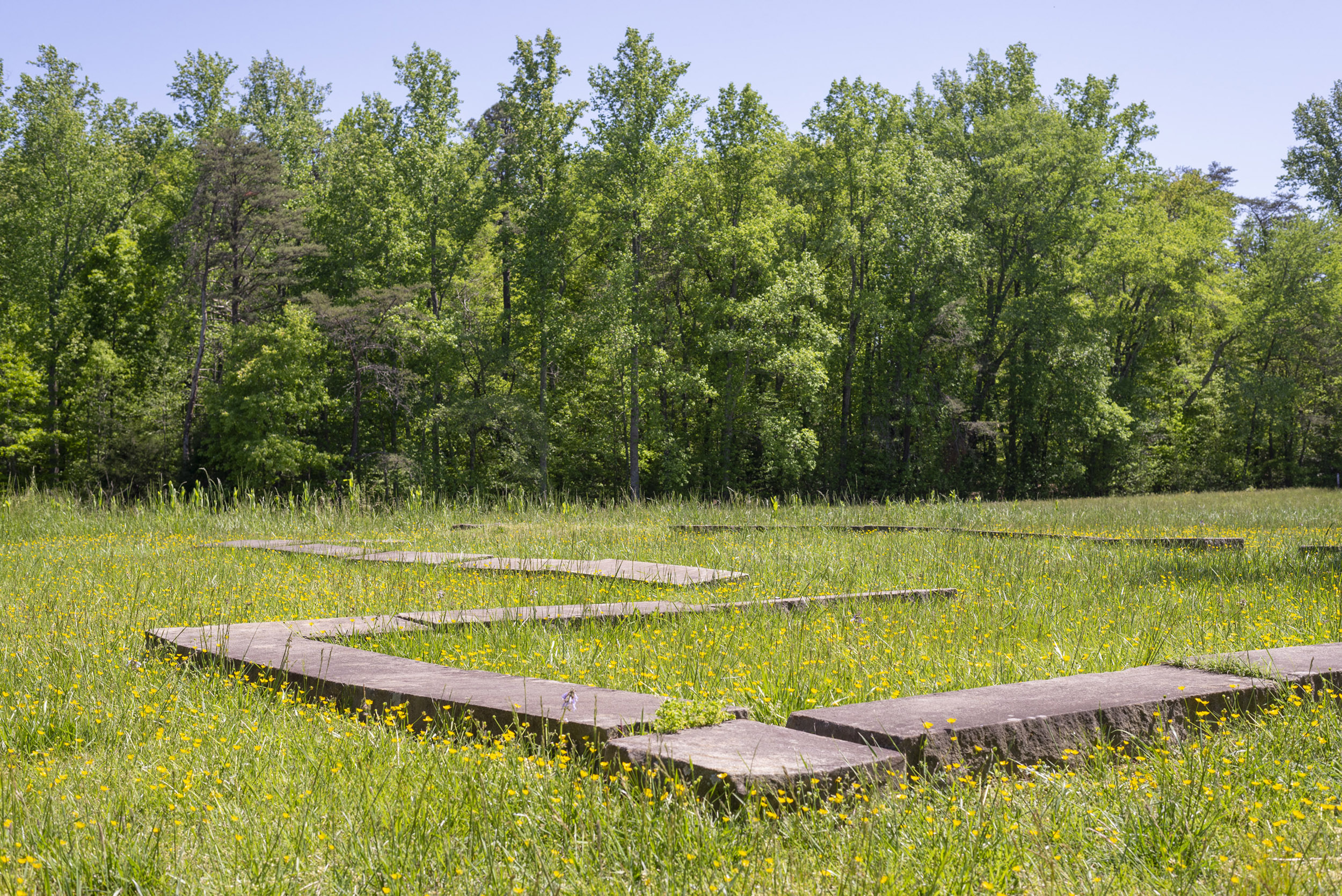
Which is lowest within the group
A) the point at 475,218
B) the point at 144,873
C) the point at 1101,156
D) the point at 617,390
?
the point at 144,873

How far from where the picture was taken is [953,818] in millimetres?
2703

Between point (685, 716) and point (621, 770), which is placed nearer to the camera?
point (621, 770)

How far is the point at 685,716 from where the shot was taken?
3273 mm

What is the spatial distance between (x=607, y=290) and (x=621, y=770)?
30.8 meters

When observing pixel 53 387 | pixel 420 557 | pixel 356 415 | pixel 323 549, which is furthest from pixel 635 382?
pixel 420 557

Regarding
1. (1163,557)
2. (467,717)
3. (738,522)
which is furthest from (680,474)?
(467,717)

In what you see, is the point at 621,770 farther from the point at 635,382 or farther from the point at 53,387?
the point at 53,387

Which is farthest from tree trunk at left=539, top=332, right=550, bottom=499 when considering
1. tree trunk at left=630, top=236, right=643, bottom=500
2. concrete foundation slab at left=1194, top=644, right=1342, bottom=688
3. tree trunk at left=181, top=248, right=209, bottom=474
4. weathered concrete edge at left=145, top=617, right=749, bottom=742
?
concrete foundation slab at left=1194, top=644, right=1342, bottom=688

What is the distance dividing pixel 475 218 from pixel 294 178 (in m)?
8.34

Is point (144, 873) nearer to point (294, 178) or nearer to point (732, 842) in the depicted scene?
point (732, 842)

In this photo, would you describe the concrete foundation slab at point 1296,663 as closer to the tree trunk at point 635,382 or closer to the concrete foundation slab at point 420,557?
the concrete foundation slab at point 420,557

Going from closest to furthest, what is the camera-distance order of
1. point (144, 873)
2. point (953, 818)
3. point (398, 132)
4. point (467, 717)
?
point (144, 873)
point (953, 818)
point (467, 717)
point (398, 132)

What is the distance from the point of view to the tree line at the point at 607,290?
109ft

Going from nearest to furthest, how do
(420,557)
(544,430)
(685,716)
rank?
(685,716) < (420,557) < (544,430)
